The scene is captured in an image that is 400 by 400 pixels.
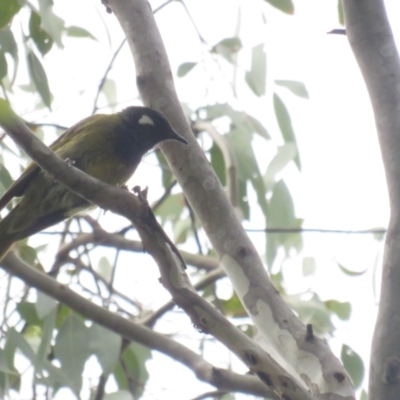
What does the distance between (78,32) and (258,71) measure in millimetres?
1191

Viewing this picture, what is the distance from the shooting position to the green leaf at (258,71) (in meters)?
4.14

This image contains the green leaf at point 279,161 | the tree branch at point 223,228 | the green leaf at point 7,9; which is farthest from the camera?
the green leaf at point 279,161

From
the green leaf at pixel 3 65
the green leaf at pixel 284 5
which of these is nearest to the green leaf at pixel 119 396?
the green leaf at pixel 3 65

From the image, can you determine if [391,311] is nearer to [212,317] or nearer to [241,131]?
[212,317]

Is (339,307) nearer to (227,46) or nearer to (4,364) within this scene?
(227,46)

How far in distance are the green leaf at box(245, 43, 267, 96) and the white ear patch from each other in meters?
0.83

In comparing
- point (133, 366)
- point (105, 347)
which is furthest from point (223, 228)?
point (133, 366)

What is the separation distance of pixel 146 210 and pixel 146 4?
0.99m

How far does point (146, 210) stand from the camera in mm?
2074

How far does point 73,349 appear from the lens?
10.7 ft

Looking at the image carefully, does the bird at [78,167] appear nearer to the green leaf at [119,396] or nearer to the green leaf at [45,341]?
the green leaf at [45,341]

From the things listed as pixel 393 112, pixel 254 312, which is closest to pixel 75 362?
pixel 254 312

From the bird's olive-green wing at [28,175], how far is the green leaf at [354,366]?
1851 millimetres

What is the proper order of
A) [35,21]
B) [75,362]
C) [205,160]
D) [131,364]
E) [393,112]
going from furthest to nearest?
[131,364] < [35,21] < [75,362] < [205,160] < [393,112]
